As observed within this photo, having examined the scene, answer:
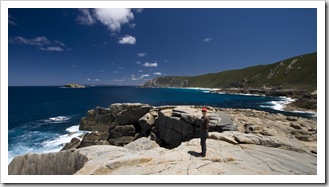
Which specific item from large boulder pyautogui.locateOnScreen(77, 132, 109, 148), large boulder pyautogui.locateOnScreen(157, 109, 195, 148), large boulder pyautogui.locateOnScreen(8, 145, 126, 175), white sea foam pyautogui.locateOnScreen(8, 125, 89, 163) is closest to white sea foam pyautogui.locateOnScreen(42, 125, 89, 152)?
white sea foam pyautogui.locateOnScreen(8, 125, 89, 163)

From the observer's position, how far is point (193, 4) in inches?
367

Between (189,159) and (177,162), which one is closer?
(177,162)

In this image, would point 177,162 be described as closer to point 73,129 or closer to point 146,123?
point 146,123

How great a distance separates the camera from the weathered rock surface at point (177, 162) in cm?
848

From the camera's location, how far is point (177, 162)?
29.6 feet

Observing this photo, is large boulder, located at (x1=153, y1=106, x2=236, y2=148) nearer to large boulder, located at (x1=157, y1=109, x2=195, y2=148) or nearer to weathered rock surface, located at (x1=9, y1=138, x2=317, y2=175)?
large boulder, located at (x1=157, y1=109, x2=195, y2=148)

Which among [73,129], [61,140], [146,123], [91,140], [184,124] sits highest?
[184,124]

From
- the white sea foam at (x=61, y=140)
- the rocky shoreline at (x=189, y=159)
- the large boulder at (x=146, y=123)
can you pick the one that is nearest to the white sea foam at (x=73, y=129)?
the white sea foam at (x=61, y=140)

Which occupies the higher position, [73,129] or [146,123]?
[146,123]

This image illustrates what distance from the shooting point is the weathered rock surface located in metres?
8.48

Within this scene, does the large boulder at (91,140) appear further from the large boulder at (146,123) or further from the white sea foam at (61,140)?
the large boulder at (146,123)

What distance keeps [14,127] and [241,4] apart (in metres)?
55.2

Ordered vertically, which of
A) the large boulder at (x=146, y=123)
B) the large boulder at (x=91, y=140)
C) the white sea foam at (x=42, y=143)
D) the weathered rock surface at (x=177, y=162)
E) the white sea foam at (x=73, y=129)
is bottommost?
the white sea foam at (x=42, y=143)

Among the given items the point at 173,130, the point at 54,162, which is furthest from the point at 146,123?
the point at 54,162
